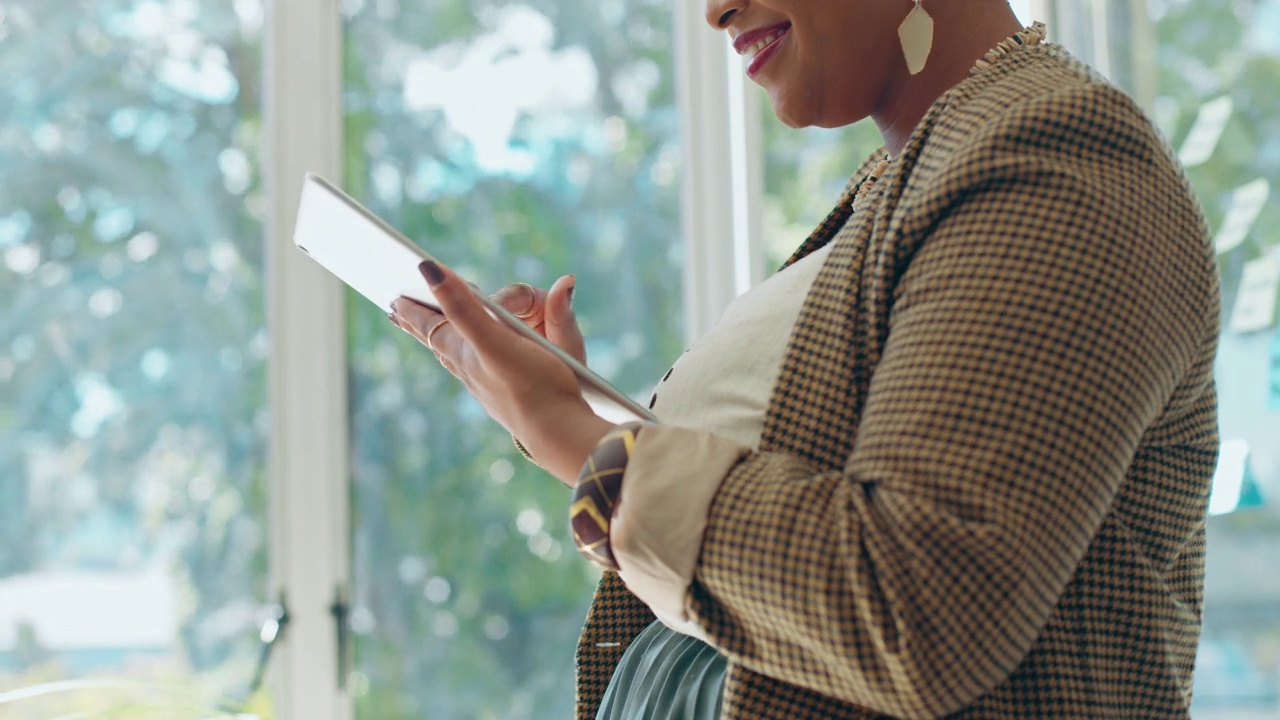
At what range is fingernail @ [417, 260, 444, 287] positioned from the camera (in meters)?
0.72

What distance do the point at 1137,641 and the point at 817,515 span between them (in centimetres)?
24

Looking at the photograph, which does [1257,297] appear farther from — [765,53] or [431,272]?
[431,272]

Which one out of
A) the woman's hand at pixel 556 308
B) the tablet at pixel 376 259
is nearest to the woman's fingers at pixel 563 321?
the woman's hand at pixel 556 308

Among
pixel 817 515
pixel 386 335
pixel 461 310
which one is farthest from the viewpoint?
pixel 386 335

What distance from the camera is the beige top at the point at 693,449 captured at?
605mm

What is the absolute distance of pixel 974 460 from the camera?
561mm

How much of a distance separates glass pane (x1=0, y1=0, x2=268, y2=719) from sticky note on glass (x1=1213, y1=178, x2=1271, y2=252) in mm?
1584

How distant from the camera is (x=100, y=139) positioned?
209 centimetres

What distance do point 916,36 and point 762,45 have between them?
0.42 ft

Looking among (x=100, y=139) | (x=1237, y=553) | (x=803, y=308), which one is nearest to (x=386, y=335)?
(x=100, y=139)

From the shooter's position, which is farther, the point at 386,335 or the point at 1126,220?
the point at 386,335

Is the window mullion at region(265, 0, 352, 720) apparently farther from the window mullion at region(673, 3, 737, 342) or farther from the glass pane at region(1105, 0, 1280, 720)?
the glass pane at region(1105, 0, 1280, 720)

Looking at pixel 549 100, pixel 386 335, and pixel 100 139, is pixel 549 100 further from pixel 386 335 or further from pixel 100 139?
pixel 100 139

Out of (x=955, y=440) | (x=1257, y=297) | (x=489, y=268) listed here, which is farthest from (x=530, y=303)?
(x=489, y=268)
